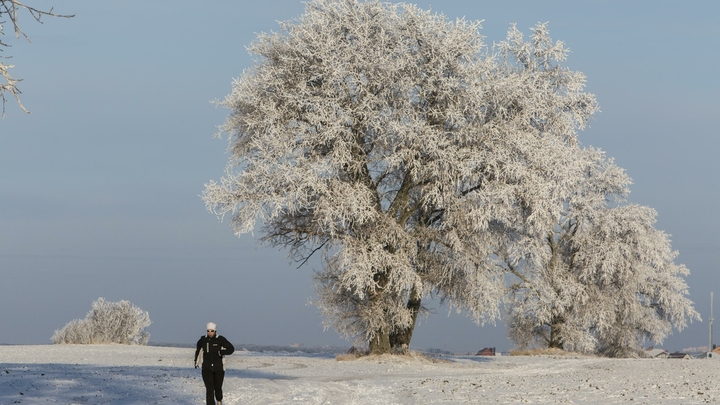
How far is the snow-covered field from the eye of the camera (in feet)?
59.3

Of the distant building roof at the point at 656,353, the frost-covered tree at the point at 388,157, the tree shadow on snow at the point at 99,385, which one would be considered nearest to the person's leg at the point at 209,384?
the tree shadow on snow at the point at 99,385

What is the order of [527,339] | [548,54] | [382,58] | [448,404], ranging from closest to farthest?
[448,404] < [382,58] < [548,54] < [527,339]

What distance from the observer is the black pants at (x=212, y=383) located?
15746 millimetres

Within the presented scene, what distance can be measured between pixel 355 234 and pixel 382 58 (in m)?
6.62

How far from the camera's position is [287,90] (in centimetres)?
3067

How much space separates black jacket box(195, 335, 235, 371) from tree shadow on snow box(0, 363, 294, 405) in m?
2.38

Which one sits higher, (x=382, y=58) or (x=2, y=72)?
(x=382, y=58)

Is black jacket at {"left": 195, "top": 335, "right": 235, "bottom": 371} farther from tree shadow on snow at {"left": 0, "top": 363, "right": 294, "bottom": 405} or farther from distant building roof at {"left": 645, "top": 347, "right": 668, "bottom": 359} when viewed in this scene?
distant building roof at {"left": 645, "top": 347, "right": 668, "bottom": 359}

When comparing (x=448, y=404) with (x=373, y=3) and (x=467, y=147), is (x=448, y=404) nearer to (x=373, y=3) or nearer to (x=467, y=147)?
(x=467, y=147)

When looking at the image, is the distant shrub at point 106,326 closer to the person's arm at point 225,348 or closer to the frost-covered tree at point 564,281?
the frost-covered tree at point 564,281

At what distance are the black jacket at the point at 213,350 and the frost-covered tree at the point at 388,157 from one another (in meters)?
13.0

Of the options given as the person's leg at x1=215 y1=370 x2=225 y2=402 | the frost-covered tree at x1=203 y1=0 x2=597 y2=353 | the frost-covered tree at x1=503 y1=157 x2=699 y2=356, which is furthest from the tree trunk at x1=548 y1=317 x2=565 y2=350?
the person's leg at x1=215 y1=370 x2=225 y2=402

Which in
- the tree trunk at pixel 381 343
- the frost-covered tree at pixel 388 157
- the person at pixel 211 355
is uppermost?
the frost-covered tree at pixel 388 157

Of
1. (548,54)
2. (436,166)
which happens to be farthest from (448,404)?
(548,54)
